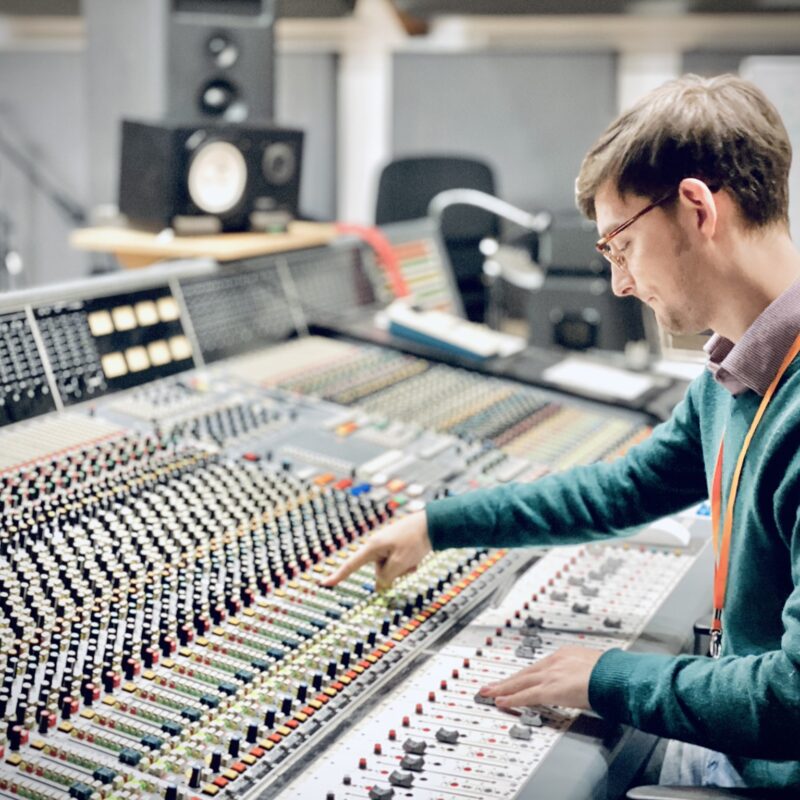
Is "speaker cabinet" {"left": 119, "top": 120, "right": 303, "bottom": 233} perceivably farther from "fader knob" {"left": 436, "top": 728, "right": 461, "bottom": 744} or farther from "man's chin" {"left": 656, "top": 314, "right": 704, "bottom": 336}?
"fader knob" {"left": 436, "top": 728, "right": 461, "bottom": 744}

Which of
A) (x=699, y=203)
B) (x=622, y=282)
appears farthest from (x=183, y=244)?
(x=699, y=203)

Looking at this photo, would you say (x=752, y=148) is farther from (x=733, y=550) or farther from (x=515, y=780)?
(x=515, y=780)

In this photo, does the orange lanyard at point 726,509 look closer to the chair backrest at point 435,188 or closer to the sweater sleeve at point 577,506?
the sweater sleeve at point 577,506

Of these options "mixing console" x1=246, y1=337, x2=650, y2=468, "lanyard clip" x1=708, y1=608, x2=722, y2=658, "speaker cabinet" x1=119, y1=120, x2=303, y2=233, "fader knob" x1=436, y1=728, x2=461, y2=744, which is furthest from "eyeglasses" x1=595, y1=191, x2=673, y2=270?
"speaker cabinet" x1=119, y1=120, x2=303, y2=233

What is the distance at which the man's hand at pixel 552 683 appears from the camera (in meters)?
1.32

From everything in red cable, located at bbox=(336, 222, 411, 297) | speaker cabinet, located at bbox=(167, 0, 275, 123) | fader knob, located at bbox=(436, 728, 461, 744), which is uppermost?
speaker cabinet, located at bbox=(167, 0, 275, 123)

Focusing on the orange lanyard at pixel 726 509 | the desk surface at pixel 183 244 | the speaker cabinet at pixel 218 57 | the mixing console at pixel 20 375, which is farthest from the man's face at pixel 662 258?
the speaker cabinet at pixel 218 57

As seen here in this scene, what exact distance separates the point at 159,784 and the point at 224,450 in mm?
913

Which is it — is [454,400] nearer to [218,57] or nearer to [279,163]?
[279,163]

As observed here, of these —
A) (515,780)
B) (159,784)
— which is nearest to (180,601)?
(159,784)

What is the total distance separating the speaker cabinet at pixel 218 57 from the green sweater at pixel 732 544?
173cm

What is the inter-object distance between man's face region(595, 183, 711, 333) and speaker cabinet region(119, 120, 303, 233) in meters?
1.48

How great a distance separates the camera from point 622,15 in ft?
15.9

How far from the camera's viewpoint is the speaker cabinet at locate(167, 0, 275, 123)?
2969 mm
